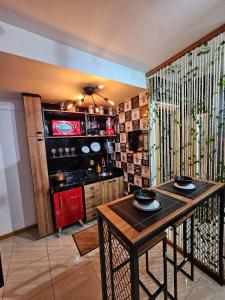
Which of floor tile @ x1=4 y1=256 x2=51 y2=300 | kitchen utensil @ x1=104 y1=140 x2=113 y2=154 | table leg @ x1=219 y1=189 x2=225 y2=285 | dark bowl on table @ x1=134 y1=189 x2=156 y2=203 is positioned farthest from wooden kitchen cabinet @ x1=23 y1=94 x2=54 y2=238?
table leg @ x1=219 y1=189 x2=225 y2=285

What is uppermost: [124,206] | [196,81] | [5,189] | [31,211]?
[196,81]

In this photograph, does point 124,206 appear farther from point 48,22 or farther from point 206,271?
point 48,22

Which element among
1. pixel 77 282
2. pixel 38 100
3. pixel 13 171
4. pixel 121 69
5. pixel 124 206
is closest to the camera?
pixel 124 206

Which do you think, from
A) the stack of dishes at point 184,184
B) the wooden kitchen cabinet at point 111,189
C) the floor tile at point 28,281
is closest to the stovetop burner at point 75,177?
the wooden kitchen cabinet at point 111,189

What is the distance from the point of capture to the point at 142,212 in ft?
3.37

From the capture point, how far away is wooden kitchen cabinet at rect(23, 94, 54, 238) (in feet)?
6.94

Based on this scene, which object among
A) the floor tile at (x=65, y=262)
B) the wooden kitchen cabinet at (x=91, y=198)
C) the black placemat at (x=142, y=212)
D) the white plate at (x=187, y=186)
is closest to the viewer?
the black placemat at (x=142, y=212)

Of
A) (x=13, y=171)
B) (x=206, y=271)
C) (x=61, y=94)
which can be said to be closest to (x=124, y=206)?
(x=206, y=271)

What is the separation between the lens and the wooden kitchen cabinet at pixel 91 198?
8.26 feet

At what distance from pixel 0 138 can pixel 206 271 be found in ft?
10.5

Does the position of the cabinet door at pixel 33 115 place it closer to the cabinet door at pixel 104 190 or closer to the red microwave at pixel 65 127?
the red microwave at pixel 65 127

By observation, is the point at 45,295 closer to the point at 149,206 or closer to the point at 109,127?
the point at 149,206

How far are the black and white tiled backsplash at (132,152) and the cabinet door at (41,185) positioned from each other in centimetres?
149

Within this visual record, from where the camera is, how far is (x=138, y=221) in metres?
0.92
